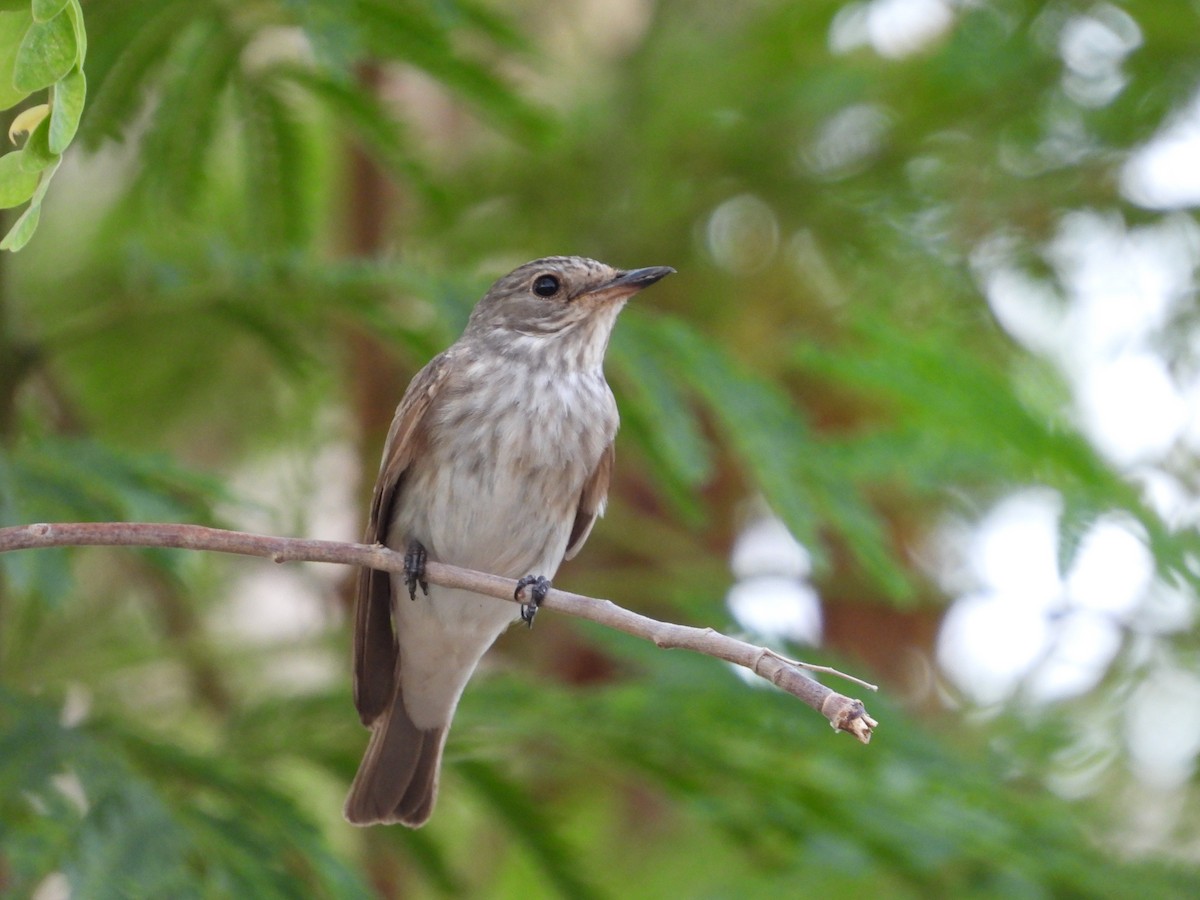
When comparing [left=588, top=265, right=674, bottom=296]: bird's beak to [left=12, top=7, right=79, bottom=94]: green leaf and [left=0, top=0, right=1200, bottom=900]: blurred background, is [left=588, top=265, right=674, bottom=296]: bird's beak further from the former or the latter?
[left=12, top=7, right=79, bottom=94]: green leaf

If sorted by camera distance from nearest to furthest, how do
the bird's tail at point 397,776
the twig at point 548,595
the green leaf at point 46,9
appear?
the green leaf at point 46,9, the twig at point 548,595, the bird's tail at point 397,776

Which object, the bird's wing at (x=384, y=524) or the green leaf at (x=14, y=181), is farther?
the bird's wing at (x=384, y=524)

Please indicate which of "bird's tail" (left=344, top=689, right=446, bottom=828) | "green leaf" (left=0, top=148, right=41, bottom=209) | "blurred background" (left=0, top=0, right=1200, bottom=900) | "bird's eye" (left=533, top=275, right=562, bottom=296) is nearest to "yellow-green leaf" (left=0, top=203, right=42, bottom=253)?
"green leaf" (left=0, top=148, right=41, bottom=209)

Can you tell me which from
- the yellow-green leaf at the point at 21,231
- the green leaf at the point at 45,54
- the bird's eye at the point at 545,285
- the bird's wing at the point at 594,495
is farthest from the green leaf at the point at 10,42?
the bird's eye at the point at 545,285

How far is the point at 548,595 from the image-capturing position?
2.65 meters

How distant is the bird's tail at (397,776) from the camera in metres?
4.45

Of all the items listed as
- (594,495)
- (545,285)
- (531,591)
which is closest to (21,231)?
(531,591)

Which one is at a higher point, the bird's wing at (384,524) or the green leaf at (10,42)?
the bird's wing at (384,524)

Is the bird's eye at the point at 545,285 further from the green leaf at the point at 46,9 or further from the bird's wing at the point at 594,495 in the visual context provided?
the green leaf at the point at 46,9

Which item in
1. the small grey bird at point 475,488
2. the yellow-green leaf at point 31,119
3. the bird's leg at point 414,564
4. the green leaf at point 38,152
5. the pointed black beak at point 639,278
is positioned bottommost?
the green leaf at point 38,152

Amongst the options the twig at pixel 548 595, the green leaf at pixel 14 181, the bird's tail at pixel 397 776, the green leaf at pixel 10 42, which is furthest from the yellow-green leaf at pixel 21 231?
the bird's tail at pixel 397 776

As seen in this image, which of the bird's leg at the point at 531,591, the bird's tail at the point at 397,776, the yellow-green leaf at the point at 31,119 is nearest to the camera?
the yellow-green leaf at the point at 31,119

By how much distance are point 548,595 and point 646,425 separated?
220 cm

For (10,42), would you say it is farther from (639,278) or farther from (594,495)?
(594,495)
